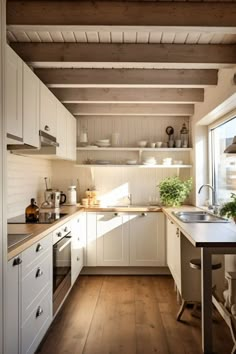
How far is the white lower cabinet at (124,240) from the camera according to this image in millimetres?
3932

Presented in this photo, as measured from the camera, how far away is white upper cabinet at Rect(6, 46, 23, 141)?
1.95m

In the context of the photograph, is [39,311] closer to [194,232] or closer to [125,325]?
[125,325]

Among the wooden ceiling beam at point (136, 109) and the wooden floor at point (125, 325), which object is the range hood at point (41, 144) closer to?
the wooden ceiling beam at point (136, 109)

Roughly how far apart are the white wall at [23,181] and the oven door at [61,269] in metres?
0.62

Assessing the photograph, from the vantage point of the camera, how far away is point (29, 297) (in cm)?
191

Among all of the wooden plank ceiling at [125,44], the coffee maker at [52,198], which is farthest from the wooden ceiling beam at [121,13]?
the coffee maker at [52,198]

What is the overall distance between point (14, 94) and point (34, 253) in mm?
1115

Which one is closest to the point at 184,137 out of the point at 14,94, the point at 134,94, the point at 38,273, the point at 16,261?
the point at 134,94

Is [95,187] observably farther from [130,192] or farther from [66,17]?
[66,17]

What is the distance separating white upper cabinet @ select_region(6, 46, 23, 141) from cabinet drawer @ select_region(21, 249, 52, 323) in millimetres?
935

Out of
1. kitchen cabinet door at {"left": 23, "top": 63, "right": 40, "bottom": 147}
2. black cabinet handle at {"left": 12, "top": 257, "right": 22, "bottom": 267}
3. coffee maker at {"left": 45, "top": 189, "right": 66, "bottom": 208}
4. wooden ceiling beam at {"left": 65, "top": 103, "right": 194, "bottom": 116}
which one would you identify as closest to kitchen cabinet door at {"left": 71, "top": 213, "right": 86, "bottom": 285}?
coffee maker at {"left": 45, "top": 189, "right": 66, "bottom": 208}

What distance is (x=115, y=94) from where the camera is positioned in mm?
3572

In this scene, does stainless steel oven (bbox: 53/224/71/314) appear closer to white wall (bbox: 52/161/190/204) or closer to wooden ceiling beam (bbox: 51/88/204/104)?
white wall (bbox: 52/161/190/204)

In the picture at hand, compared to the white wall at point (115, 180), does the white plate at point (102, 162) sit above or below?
above
